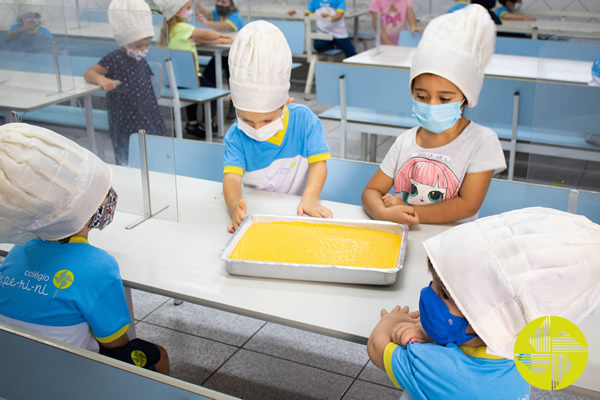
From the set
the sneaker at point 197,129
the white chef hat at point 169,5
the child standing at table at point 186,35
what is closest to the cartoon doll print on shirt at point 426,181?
the child standing at table at point 186,35

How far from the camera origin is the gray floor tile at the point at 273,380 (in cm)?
192

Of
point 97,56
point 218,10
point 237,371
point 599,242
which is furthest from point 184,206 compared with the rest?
point 218,10

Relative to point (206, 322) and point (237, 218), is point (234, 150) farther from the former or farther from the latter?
point (206, 322)

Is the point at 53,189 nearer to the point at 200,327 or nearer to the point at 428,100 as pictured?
the point at 428,100

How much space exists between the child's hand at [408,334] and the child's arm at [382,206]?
521 millimetres

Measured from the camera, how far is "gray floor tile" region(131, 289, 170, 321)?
2369mm

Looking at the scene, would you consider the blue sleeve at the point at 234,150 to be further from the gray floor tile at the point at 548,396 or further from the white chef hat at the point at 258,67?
the gray floor tile at the point at 548,396

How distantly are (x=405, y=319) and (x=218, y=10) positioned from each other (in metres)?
4.78

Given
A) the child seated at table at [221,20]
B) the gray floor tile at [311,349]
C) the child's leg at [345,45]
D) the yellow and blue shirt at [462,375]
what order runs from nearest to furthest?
1. the yellow and blue shirt at [462,375]
2. the gray floor tile at [311,349]
3. the child seated at table at [221,20]
4. the child's leg at [345,45]

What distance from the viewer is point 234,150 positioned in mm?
1875

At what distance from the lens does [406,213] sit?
159cm

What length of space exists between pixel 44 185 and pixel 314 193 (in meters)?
0.84

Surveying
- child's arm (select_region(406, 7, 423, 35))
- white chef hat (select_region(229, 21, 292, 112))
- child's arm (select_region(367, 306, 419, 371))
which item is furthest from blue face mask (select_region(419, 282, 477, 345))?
child's arm (select_region(406, 7, 423, 35))

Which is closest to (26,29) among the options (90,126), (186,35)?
(90,126)
